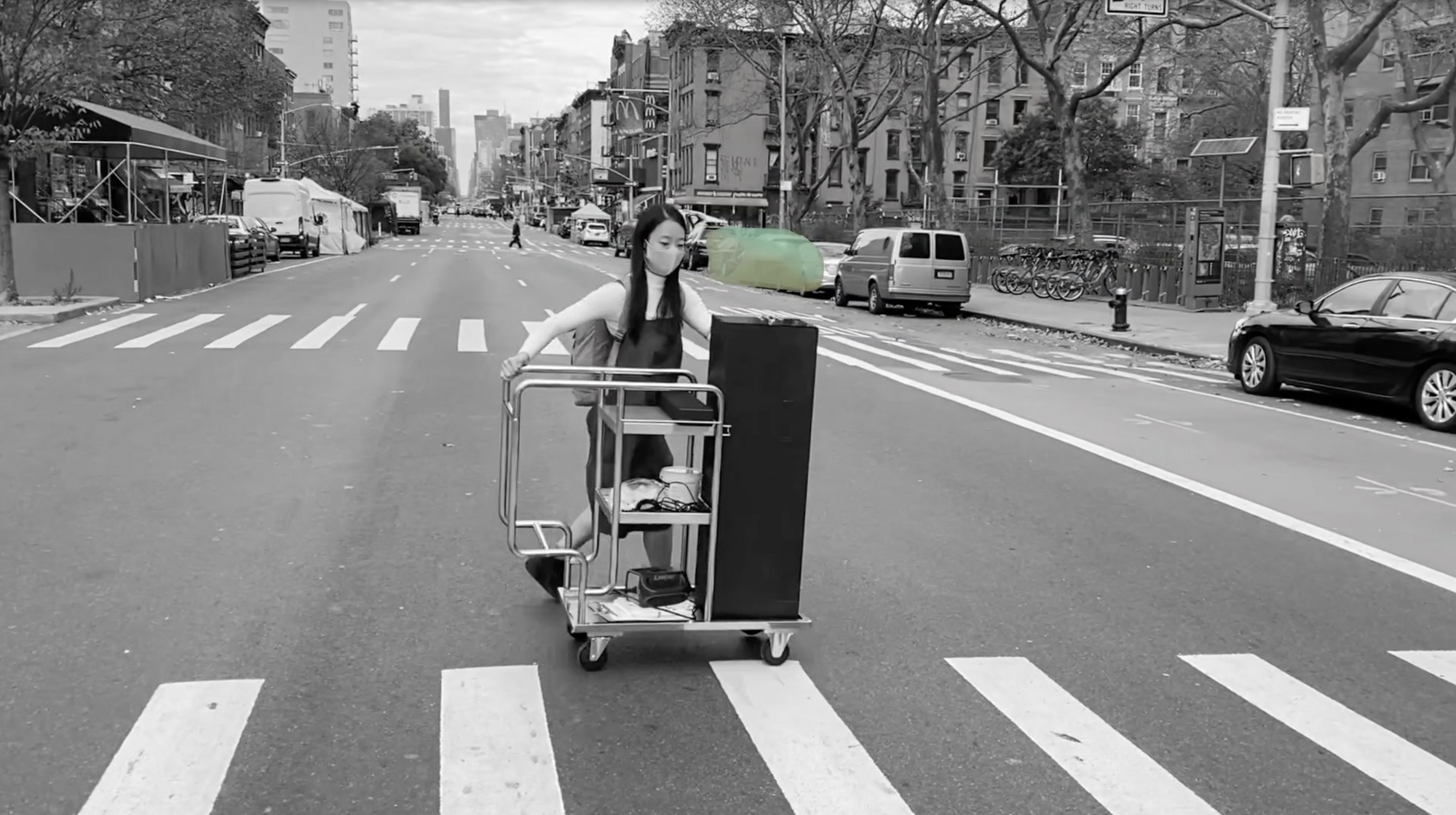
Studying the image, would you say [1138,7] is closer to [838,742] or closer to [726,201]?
[838,742]

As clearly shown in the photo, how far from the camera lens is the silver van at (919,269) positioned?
27.2m

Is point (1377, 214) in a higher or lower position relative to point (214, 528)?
higher

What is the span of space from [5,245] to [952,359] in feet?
53.0

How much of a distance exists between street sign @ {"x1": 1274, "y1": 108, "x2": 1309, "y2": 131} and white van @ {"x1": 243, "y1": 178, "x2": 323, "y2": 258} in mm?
36780

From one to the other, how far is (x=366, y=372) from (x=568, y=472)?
6138mm

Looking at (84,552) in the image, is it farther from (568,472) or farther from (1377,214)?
(1377,214)

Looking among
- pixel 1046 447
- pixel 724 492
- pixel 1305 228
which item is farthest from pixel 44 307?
pixel 1305 228

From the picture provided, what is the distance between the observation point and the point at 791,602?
16.7 ft

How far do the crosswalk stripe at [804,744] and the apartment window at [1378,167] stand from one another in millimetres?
57088

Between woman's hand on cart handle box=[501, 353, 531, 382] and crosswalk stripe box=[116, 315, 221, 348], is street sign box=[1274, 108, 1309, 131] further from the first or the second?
woman's hand on cart handle box=[501, 353, 531, 382]

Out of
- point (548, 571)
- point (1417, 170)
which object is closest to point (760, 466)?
point (548, 571)

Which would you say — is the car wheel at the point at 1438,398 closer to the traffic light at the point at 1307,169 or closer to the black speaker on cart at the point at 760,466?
the traffic light at the point at 1307,169

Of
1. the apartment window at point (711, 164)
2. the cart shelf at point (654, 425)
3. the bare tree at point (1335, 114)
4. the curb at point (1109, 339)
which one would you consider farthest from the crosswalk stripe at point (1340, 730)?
the apartment window at point (711, 164)

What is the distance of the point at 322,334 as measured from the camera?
1853 cm
